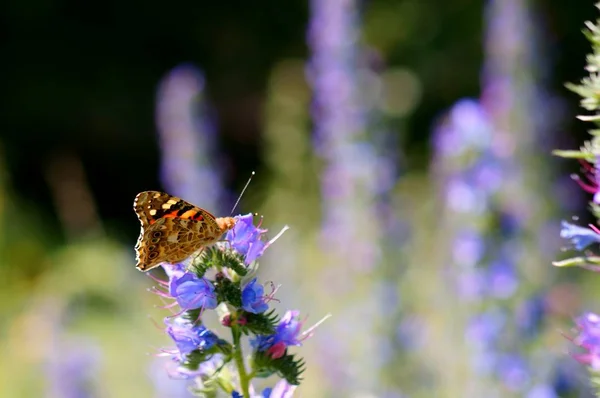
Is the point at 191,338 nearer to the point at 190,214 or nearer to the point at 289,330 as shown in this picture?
the point at 289,330

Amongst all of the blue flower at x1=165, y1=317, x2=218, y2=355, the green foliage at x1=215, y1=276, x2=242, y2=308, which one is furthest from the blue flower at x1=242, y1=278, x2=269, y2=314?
the blue flower at x1=165, y1=317, x2=218, y2=355

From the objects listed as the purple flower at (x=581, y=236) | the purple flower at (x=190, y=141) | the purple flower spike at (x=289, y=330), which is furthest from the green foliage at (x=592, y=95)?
the purple flower at (x=190, y=141)

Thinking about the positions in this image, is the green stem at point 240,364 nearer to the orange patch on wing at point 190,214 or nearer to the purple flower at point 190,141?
the orange patch on wing at point 190,214

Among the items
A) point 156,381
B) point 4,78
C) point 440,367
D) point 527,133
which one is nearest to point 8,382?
point 156,381

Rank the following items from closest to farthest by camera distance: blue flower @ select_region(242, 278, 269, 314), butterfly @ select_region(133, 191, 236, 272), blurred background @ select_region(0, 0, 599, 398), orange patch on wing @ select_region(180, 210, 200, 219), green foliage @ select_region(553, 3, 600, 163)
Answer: blue flower @ select_region(242, 278, 269, 314), green foliage @ select_region(553, 3, 600, 163), butterfly @ select_region(133, 191, 236, 272), orange patch on wing @ select_region(180, 210, 200, 219), blurred background @ select_region(0, 0, 599, 398)

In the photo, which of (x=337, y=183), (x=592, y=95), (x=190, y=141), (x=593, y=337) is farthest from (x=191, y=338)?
(x=190, y=141)

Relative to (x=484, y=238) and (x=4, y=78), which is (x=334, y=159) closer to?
(x=484, y=238)

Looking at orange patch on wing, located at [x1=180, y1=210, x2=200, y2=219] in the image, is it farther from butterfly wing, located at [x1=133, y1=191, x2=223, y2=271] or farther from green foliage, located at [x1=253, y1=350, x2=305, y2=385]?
green foliage, located at [x1=253, y1=350, x2=305, y2=385]
